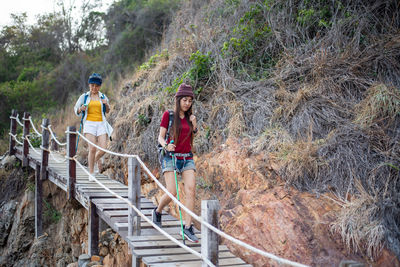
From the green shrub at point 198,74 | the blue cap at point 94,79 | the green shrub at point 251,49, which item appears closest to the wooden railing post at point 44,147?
the blue cap at point 94,79

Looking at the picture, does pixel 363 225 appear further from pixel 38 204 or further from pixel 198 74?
pixel 38 204

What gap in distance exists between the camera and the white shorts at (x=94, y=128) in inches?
284

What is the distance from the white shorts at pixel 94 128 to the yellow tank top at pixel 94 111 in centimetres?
8

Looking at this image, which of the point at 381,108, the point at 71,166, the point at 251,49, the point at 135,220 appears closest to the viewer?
the point at 135,220

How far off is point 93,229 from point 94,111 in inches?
84.7

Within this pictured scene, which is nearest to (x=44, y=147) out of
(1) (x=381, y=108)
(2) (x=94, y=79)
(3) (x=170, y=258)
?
(2) (x=94, y=79)

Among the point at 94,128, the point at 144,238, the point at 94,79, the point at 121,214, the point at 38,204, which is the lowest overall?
the point at 38,204

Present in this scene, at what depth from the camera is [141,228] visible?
5492mm

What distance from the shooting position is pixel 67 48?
68.5 feet

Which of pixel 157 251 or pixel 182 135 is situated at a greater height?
pixel 182 135

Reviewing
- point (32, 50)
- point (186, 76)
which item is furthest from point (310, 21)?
point (32, 50)

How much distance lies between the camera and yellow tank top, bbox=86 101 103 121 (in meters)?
7.18

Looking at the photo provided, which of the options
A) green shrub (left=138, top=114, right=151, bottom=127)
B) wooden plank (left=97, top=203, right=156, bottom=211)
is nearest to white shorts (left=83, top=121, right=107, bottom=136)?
green shrub (left=138, top=114, right=151, bottom=127)

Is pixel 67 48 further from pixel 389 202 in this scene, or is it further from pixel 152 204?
pixel 389 202
